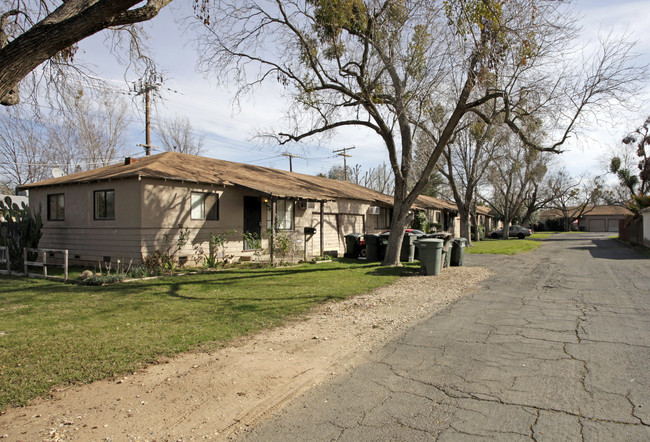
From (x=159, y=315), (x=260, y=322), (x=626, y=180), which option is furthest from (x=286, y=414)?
(x=626, y=180)

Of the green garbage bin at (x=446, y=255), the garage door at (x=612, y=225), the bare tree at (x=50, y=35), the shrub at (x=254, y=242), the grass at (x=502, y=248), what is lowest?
the grass at (x=502, y=248)

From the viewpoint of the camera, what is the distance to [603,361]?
4.92 meters

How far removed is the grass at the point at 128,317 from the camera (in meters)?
4.66

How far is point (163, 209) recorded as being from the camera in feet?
43.9

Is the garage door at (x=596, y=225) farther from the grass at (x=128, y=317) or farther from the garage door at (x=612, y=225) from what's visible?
the grass at (x=128, y=317)

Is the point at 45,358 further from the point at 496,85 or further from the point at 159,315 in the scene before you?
the point at 496,85

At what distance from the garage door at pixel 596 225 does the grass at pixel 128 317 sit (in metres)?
86.3

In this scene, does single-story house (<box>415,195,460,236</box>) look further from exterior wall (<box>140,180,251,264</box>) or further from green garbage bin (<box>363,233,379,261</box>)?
exterior wall (<box>140,180,251,264</box>)

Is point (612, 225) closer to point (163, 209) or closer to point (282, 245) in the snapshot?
point (282, 245)

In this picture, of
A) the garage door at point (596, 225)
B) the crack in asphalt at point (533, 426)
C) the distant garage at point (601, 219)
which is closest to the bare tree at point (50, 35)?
the crack in asphalt at point (533, 426)

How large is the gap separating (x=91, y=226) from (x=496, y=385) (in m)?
14.7

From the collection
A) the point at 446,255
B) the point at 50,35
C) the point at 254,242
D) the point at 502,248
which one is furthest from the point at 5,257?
the point at 502,248

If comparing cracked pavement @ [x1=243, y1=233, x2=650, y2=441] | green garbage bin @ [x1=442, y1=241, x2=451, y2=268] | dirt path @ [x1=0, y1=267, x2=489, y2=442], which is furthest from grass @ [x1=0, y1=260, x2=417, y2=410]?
green garbage bin @ [x1=442, y1=241, x2=451, y2=268]

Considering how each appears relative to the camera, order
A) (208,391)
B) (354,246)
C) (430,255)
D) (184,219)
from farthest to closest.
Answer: (354,246)
(184,219)
(430,255)
(208,391)
